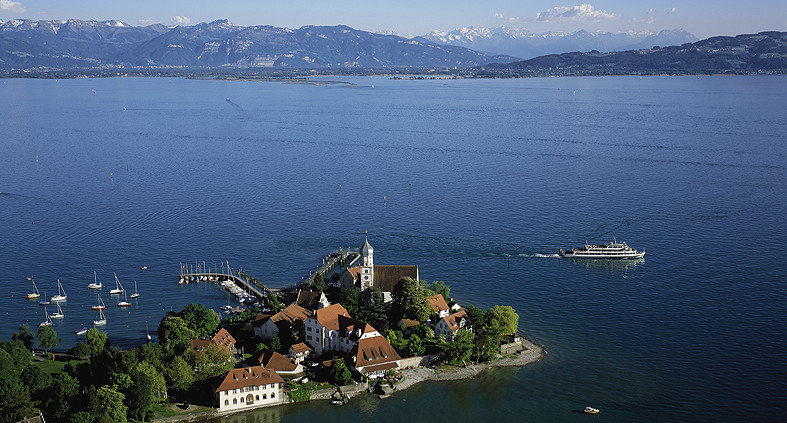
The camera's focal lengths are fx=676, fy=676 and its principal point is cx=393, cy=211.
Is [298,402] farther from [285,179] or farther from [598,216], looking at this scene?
[285,179]

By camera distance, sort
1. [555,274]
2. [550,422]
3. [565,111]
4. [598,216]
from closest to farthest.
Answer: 1. [550,422]
2. [555,274]
3. [598,216]
4. [565,111]

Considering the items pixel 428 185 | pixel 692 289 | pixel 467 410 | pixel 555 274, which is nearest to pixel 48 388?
pixel 467 410

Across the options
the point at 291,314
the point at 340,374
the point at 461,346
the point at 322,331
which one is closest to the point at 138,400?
the point at 340,374

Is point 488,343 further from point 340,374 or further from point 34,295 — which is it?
point 34,295

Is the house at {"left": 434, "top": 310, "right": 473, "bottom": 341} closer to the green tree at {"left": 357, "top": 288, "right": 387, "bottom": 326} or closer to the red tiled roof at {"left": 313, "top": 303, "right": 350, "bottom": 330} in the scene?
the green tree at {"left": 357, "top": 288, "right": 387, "bottom": 326}

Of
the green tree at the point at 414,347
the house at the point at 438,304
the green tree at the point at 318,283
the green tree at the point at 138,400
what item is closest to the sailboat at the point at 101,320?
the green tree at the point at 138,400

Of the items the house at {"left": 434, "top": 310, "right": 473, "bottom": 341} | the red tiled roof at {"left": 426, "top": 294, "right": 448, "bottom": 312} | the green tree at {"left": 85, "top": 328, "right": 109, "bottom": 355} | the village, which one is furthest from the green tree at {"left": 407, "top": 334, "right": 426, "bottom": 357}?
the green tree at {"left": 85, "top": 328, "right": 109, "bottom": 355}
